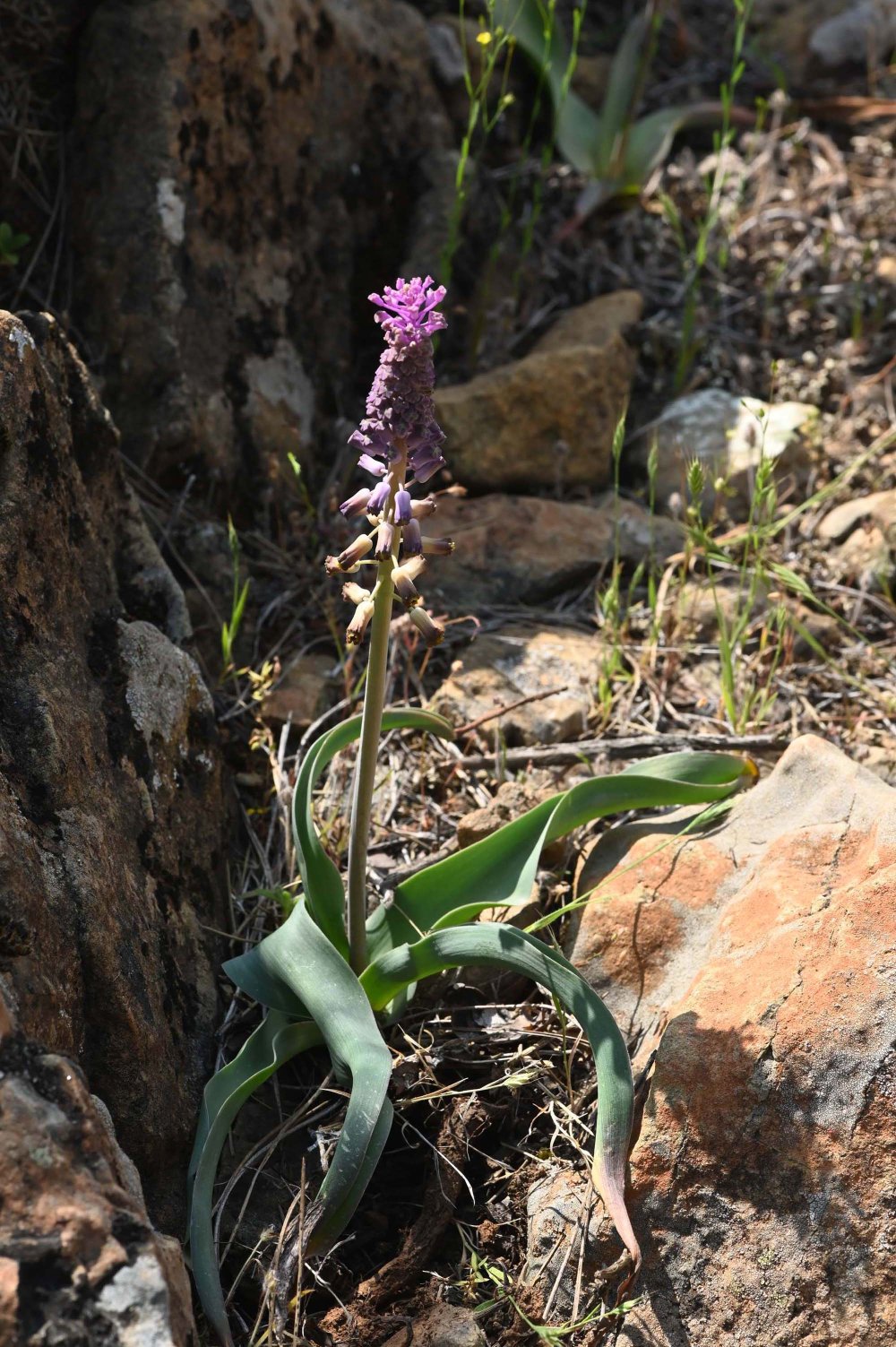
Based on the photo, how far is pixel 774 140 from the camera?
16.2 ft

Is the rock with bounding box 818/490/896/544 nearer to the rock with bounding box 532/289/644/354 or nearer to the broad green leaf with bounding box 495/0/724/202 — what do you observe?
the rock with bounding box 532/289/644/354

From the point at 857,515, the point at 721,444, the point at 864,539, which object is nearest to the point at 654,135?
the point at 721,444

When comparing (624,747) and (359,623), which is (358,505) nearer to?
(359,623)

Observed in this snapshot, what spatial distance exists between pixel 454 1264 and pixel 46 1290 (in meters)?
0.89

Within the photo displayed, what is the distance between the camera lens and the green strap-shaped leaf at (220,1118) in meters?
2.01

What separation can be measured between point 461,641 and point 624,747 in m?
0.62

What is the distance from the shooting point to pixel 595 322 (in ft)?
13.8

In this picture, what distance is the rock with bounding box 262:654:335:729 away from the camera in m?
3.15

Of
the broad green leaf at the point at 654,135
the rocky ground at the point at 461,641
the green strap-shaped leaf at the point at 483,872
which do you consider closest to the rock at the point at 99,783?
the rocky ground at the point at 461,641

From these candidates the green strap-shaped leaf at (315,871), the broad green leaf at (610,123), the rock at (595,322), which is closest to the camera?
the green strap-shaped leaf at (315,871)

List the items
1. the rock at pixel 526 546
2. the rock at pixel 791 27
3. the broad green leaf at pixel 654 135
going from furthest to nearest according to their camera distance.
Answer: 1. the rock at pixel 791 27
2. the broad green leaf at pixel 654 135
3. the rock at pixel 526 546

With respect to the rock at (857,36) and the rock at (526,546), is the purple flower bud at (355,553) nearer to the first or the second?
the rock at (526,546)

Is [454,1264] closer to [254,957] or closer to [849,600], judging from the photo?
[254,957]

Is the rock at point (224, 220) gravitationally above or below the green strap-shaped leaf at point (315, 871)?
above
